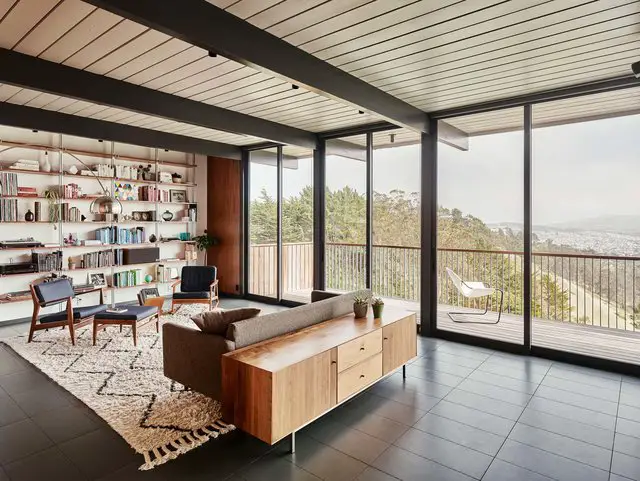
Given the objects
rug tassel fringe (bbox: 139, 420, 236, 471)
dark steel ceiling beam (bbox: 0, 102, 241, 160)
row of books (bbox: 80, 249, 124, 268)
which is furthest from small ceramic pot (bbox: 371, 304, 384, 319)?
row of books (bbox: 80, 249, 124, 268)

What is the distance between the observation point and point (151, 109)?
420 centimetres

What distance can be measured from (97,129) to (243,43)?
11.9 ft

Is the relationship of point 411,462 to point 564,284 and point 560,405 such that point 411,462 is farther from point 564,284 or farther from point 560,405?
point 564,284

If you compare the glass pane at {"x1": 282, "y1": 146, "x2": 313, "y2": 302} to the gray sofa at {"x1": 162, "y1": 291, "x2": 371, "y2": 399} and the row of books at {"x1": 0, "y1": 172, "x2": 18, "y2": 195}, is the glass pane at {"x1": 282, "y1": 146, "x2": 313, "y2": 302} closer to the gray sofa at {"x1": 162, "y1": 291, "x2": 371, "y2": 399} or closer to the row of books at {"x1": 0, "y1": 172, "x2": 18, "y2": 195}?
the gray sofa at {"x1": 162, "y1": 291, "x2": 371, "y2": 399}

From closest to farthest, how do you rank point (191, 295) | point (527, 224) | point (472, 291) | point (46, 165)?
point (527, 224)
point (472, 291)
point (191, 295)
point (46, 165)

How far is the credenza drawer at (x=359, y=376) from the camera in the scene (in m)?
2.95

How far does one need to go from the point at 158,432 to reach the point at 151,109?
310 cm

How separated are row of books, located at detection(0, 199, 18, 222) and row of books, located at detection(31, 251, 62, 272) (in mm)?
586

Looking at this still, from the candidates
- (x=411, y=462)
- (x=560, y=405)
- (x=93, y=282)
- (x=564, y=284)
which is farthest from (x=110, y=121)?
(x=564, y=284)

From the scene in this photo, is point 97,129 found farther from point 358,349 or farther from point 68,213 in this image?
point 358,349

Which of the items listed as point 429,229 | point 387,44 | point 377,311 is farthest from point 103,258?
point 387,44

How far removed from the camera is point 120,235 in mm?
6957

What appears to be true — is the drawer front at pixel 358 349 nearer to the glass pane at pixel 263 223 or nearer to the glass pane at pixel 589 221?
the glass pane at pixel 589 221

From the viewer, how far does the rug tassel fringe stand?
96.5 inches
